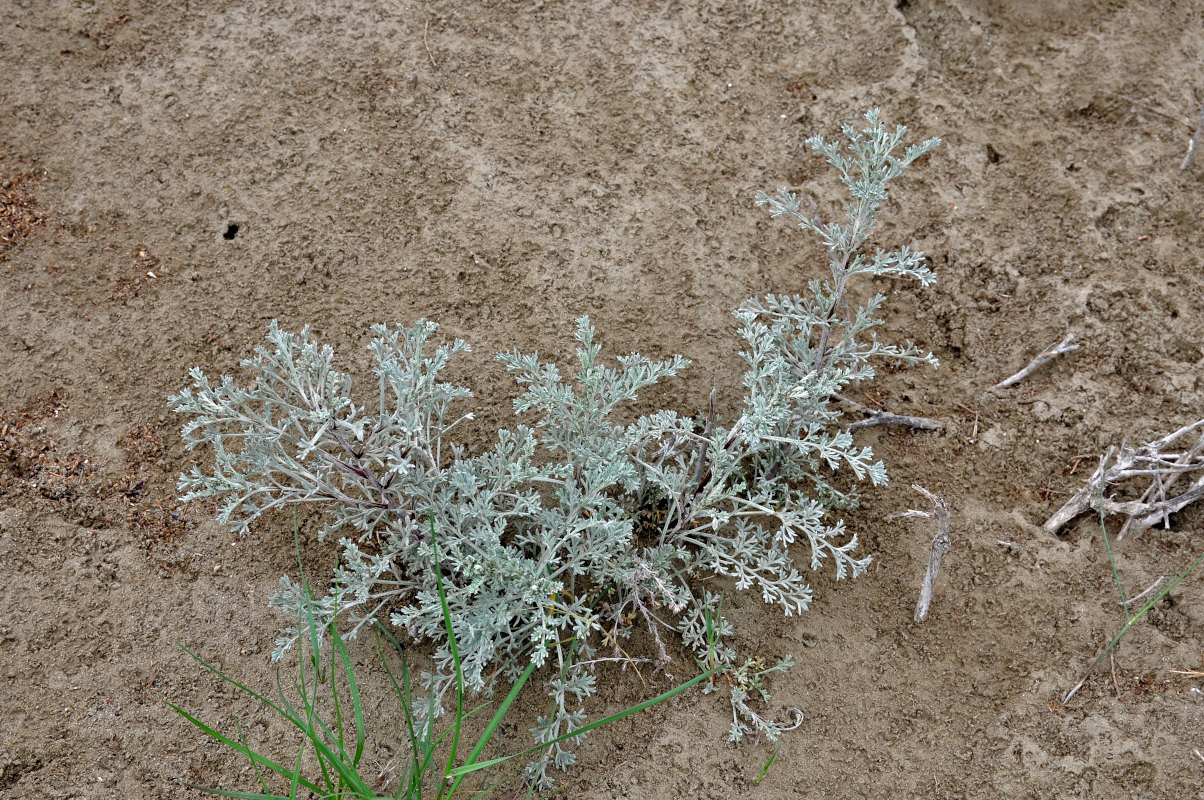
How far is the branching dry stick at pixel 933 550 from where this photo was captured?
2693 mm

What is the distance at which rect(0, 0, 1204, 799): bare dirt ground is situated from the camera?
2.68 metres

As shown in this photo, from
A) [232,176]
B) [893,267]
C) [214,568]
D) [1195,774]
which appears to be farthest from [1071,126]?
[214,568]

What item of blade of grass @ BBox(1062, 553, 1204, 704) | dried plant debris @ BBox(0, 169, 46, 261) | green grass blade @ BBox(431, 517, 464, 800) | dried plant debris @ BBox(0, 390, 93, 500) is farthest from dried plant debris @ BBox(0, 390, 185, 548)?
blade of grass @ BBox(1062, 553, 1204, 704)

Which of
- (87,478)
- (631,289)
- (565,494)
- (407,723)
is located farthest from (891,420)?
(87,478)

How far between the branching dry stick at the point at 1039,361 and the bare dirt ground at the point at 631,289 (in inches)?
2.3

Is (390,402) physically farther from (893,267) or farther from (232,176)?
(893,267)

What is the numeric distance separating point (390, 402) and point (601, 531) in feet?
3.19

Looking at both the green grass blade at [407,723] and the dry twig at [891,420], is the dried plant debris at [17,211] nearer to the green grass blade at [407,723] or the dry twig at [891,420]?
the green grass blade at [407,723]

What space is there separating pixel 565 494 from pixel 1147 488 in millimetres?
2002

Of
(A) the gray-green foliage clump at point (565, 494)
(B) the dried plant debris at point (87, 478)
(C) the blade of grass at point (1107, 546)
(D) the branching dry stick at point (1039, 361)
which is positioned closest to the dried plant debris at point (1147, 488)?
(C) the blade of grass at point (1107, 546)

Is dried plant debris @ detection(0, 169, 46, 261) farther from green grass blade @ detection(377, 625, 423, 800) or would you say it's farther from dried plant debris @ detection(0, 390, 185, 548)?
green grass blade @ detection(377, 625, 423, 800)

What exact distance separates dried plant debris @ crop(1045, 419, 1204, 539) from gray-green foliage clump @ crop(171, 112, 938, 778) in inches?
29.8

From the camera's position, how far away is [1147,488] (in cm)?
306

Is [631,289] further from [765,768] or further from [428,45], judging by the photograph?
[765,768]
